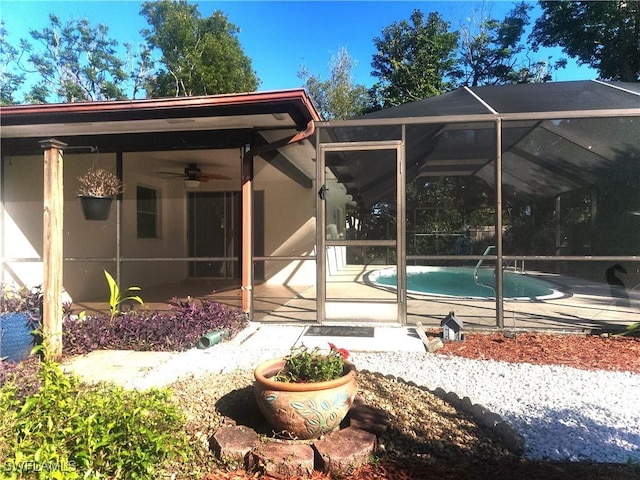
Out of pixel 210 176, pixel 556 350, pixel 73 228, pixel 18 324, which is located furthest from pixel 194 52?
pixel 556 350

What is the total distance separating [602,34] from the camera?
52.6 feet

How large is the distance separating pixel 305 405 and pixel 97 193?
204 inches

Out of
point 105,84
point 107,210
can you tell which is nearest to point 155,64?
point 105,84

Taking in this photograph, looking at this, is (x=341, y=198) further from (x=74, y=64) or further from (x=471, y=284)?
(x=74, y=64)

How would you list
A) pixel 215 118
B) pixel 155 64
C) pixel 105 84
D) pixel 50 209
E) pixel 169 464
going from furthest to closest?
pixel 105 84 < pixel 155 64 < pixel 215 118 < pixel 50 209 < pixel 169 464

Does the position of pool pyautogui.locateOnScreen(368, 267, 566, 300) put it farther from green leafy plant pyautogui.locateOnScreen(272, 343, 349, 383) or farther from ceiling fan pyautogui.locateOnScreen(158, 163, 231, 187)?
green leafy plant pyautogui.locateOnScreen(272, 343, 349, 383)

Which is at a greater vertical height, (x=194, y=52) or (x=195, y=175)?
(x=194, y=52)

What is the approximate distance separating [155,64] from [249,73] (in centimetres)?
699

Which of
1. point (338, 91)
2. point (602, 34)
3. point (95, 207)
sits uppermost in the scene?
point (338, 91)

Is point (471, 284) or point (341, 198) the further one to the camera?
point (471, 284)

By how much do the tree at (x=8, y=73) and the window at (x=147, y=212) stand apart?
844 inches

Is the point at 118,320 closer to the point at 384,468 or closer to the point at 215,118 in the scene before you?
the point at 215,118

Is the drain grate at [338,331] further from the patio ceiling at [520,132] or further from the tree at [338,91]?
the tree at [338,91]

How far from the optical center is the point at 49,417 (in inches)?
81.7
